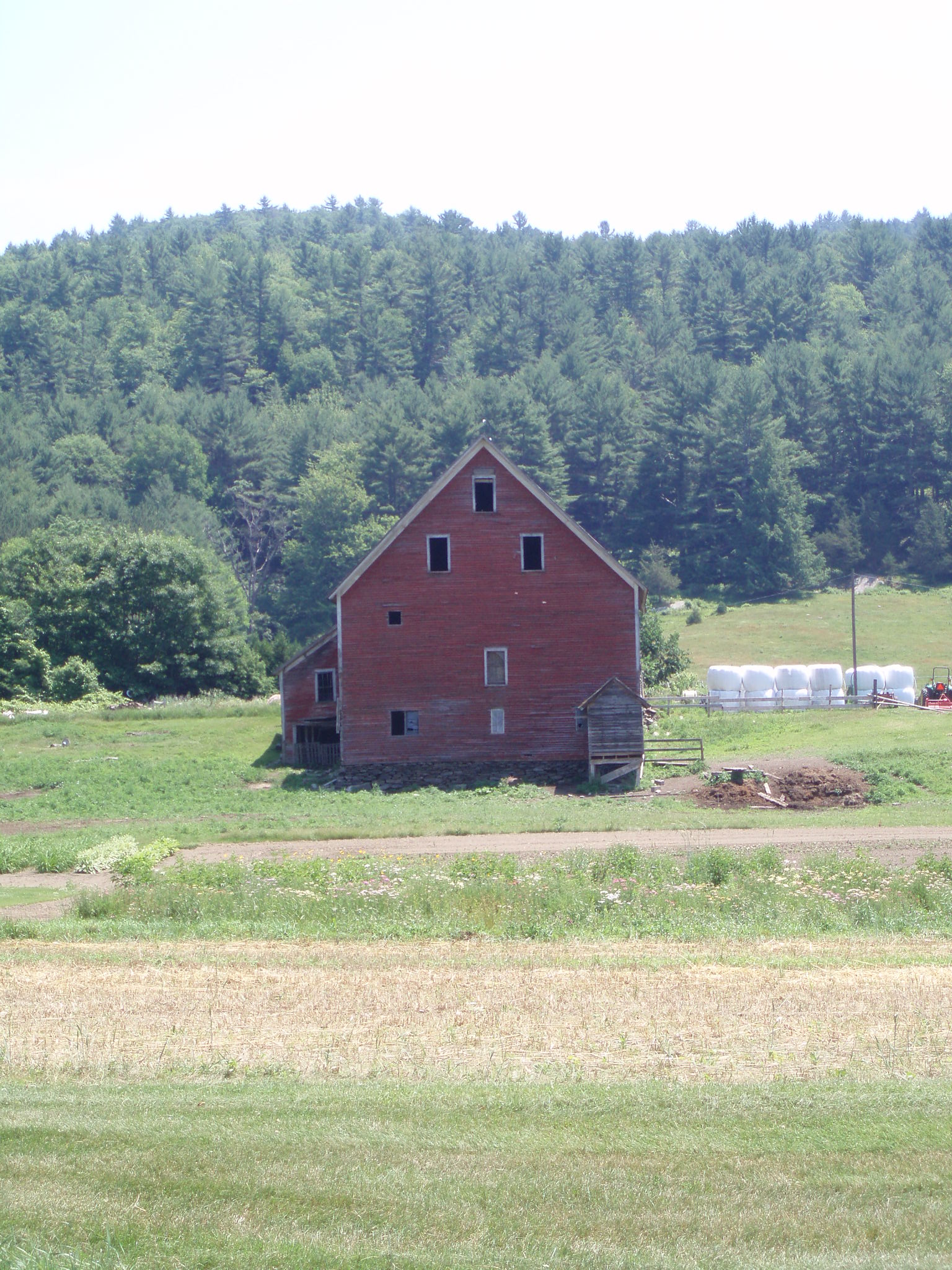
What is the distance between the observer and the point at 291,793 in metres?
44.2

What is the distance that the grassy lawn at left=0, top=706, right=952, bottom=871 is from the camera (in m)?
34.3

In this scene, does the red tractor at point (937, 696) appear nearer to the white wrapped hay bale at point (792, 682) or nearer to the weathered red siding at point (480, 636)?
the white wrapped hay bale at point (792, 682)

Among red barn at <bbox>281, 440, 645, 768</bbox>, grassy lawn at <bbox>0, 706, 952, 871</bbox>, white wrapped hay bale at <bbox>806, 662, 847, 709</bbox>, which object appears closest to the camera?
grassy lawn at <bbox>0, 706, 952, 871</bbox>

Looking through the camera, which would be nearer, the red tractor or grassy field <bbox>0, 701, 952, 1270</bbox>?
grassy field <bbox>0, 701, 952, 1270</bbox>

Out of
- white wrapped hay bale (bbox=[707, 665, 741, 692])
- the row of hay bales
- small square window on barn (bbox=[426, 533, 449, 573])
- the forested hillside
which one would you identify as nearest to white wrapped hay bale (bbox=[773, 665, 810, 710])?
the row of hay bales

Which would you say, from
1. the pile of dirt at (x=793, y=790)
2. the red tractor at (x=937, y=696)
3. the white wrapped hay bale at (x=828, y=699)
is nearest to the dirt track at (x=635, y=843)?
the pile of dirt at (x=793, y=790)

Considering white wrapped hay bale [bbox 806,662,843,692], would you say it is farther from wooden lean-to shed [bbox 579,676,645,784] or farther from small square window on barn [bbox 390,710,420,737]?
small square window on barn [bbox 390,710,420,737]

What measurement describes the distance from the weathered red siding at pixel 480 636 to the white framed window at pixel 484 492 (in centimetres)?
18

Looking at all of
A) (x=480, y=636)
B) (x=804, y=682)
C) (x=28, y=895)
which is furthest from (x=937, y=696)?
(x=28, y=895)

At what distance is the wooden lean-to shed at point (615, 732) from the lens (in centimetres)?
4509

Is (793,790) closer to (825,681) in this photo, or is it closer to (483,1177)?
(483,1177)

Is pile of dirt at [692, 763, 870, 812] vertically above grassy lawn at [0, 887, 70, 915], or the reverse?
grassy lawn at [0, 887, 70, 915]

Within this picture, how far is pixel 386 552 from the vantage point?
157 ft

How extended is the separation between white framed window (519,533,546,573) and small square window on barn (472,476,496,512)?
1.54 m
